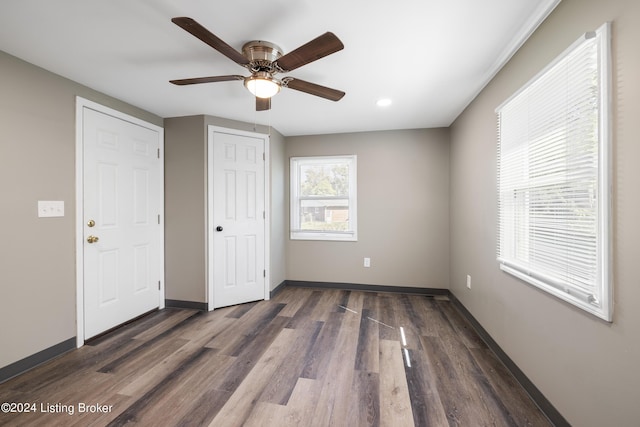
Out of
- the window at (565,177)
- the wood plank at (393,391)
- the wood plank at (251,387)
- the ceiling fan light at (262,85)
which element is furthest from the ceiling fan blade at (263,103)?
the wood plank at (393,391)

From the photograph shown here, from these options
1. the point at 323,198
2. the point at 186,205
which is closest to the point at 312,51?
the point at 186,205

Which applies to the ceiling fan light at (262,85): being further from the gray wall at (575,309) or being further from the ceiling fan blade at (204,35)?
the gray wall at (575,309)

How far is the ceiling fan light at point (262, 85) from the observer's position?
71.9 inches

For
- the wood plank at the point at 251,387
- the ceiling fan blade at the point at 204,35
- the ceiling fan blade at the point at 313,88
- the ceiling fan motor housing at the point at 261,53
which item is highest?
the ceiling fan motor housing at the point at 261,53

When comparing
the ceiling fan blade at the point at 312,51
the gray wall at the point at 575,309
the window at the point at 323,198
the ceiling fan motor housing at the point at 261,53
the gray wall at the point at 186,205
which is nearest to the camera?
the gray wall at the point at 575,309

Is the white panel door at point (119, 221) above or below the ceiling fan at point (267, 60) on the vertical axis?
below

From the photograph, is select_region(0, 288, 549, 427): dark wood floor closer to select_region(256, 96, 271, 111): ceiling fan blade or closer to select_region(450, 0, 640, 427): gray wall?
select_region(450, 0, 640, 427): gray wall

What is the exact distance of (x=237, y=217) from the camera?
134 inches

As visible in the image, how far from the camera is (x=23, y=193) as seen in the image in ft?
6.50

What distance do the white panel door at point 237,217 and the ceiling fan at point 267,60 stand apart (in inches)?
51.6

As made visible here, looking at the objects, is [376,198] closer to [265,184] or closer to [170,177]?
[265,184]

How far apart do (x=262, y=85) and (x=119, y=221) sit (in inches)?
83.3

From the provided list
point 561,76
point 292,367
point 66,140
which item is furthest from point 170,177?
point 561,76

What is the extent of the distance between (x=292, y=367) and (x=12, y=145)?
265cm
